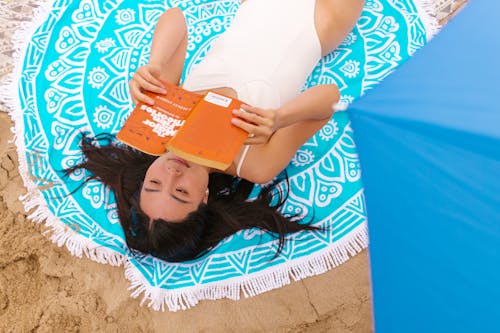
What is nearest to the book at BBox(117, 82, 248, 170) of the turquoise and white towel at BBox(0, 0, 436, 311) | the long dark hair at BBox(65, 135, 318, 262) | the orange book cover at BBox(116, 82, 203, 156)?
the orange book cover at BBox(116, 82, 203, 156)

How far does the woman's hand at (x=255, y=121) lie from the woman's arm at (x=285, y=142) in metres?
0.21

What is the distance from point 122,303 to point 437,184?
1213 mm

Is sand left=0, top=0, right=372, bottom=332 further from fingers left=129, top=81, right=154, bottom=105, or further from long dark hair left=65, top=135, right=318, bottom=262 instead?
fingers left=129, top=81, right=154, bottom=105

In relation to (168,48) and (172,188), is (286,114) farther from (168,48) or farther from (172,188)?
(168,48)

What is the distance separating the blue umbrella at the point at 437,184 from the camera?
0.68m

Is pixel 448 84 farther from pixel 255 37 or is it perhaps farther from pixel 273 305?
pixel 273 305

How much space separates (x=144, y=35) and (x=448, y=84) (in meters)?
1.51

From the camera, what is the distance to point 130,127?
3.51 ft

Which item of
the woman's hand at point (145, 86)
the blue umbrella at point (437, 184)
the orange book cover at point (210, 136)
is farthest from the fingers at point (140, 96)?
the blue umbrella at point (437, 184)

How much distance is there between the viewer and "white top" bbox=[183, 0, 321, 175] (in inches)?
57.2

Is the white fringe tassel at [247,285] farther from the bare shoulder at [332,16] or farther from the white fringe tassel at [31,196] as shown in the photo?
the bare shoulder at [332,16]

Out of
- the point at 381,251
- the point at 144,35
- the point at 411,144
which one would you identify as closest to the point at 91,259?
the point at 144,35

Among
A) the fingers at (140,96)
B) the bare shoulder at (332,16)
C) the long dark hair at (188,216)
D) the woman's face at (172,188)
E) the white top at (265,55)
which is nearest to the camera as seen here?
the fingers at (140,96)

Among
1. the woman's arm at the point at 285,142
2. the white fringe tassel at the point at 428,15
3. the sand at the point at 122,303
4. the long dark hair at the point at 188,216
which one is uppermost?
the white fringe tassel at the point at 428,15
